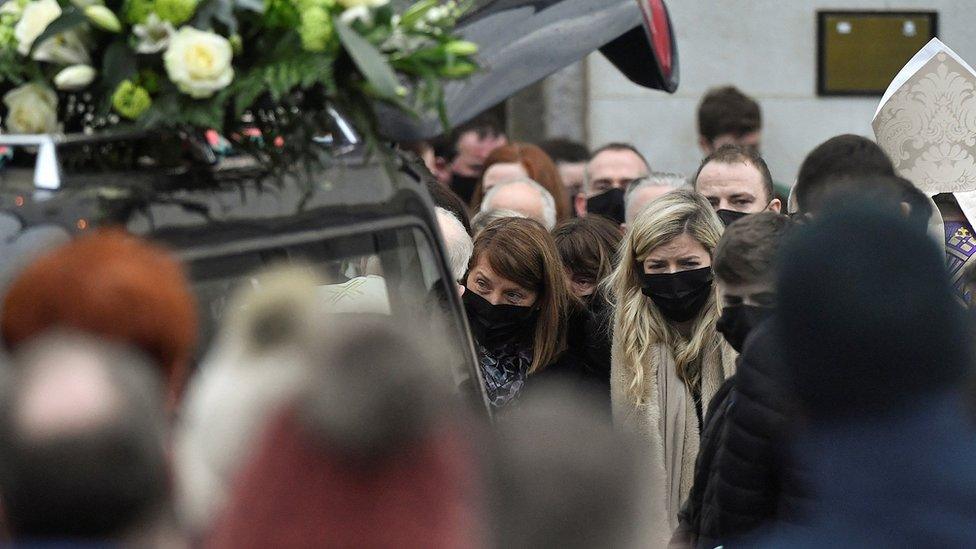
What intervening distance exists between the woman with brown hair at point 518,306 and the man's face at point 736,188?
1.00 meters

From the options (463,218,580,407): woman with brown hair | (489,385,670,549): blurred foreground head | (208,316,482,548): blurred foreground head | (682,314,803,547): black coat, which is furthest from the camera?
(463,218,580,407): woman with brown hair

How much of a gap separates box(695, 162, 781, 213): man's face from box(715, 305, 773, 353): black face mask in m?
1.80

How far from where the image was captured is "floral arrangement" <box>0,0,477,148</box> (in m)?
2.82

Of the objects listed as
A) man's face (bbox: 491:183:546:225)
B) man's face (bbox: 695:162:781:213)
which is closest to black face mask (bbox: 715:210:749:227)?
man's face (bbox: 695:162:781:213)

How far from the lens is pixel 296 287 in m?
2.34

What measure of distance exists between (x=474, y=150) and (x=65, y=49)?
5.88 meters

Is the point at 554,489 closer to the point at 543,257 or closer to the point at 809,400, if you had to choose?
the point at 809,400

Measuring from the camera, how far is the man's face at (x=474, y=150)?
28.5 ft

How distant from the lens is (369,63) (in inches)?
111

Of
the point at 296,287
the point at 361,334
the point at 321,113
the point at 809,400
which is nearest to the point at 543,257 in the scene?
the point at 321,113

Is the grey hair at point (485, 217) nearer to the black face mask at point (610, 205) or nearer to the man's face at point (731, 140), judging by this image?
the black face mask at point (610, 205)

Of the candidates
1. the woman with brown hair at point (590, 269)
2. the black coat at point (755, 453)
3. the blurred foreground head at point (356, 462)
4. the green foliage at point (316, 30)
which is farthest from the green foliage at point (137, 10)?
the woman with brown hair at point (590, 269)

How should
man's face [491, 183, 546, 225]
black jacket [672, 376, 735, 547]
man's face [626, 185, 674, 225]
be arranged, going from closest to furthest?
black jacket [672, 376, 735, 547] < man's face [626, 185, 674, 225] < man's face [491, 183, 546, 225]

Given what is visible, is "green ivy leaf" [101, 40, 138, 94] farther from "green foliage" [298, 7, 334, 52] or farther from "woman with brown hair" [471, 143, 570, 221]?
"woman with brown hair" [471, 143, 570, 221]
